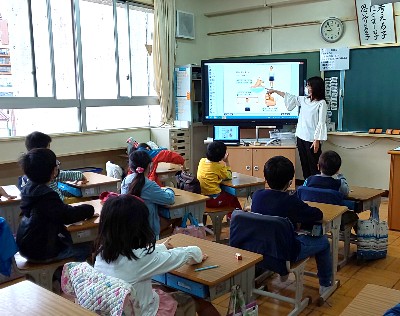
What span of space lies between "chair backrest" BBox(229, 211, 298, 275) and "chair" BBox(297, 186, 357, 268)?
0.80 m

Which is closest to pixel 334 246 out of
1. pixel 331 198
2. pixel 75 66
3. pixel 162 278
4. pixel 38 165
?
pixel 331 198

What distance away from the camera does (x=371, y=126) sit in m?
5.31

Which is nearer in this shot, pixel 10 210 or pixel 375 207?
pixel 10 210

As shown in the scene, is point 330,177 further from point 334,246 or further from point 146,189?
point 146,189

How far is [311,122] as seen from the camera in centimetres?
482

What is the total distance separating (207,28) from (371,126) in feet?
10.3

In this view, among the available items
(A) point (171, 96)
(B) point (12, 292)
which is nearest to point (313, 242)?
(B) point (12, 292)

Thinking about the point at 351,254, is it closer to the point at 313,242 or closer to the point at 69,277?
the point at 313,242

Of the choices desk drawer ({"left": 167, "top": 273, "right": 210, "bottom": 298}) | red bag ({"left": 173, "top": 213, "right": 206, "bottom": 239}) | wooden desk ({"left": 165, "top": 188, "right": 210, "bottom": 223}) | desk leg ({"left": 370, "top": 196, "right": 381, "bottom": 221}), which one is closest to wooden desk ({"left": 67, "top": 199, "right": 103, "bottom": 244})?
wooden desk ({"left": 165, "top": 188, "right": 210, "bottom": 223})

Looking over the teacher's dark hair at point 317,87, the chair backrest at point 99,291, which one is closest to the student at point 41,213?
the chair backrest at point 99,291

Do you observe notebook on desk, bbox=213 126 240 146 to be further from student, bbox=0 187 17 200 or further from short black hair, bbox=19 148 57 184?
short black hair, bbox=19 148 57 184

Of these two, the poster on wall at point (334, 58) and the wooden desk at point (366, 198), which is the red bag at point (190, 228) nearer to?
the wooden desk at point (366, 198)

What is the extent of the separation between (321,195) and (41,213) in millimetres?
1961

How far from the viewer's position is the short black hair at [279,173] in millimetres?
2396
